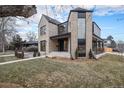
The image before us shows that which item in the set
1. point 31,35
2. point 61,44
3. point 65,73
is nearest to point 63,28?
point 61,44

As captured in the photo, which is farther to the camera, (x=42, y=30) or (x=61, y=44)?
(x=61, y=44)

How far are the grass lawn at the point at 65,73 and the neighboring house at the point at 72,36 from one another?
18 cm

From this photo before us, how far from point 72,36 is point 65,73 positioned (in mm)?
698

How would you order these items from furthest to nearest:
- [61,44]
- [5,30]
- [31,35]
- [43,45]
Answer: [61,44] < [43,45] < [31,35] < [5,30]

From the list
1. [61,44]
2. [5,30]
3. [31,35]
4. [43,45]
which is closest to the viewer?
[5,30]

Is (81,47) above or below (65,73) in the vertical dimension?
above

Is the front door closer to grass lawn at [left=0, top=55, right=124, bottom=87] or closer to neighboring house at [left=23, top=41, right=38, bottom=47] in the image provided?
grass lawn at [left=0, top=55, right=124, bottom=87]

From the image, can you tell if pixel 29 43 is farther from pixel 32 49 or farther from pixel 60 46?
pixel 60 46

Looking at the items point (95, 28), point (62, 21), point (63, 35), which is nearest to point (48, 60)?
point (63, 35)

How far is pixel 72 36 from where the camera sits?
11.5 ft

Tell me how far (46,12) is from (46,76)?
1.13 metres

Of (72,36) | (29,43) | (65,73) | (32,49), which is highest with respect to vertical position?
(72,36)

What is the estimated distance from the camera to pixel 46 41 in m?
3.52

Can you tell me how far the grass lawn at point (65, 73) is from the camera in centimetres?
323
